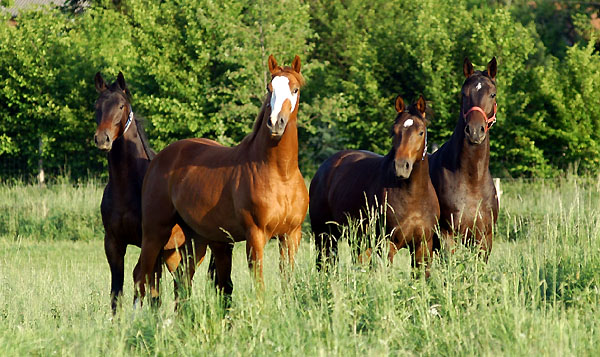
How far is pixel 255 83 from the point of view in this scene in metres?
22.9

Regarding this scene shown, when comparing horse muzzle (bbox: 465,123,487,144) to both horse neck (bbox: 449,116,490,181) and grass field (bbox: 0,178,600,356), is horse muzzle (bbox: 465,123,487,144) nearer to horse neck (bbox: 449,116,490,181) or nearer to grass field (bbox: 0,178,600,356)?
horse neck (bbox: 449,116,490,181)

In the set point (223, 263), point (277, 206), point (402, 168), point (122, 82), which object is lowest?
point (223, 263)

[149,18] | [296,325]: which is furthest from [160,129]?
[296,325]

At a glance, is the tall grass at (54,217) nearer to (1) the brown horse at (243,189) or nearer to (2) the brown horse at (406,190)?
(1) the brown horse at (243,189)

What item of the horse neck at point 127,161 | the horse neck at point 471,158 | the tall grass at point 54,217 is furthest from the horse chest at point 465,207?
the tall grass at point 54,217

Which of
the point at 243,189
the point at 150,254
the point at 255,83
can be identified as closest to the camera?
the point at 243,189

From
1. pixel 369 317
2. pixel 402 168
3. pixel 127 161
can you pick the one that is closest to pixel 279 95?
pixel 402 168

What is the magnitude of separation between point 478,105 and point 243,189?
2.63 m

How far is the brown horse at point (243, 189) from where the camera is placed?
22.6 ft

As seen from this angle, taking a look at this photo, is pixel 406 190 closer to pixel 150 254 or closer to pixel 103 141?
pixel 150 254

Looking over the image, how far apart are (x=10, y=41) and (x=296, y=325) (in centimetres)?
2120

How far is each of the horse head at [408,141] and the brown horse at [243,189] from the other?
1024 mm

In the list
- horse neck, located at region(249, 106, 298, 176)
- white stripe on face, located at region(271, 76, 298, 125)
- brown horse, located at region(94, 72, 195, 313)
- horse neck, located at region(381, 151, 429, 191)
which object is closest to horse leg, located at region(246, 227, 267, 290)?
horse neck, located at region(249, 106, 298, 176)

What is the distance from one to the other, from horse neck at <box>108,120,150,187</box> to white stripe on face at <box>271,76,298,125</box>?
229 centimetres
